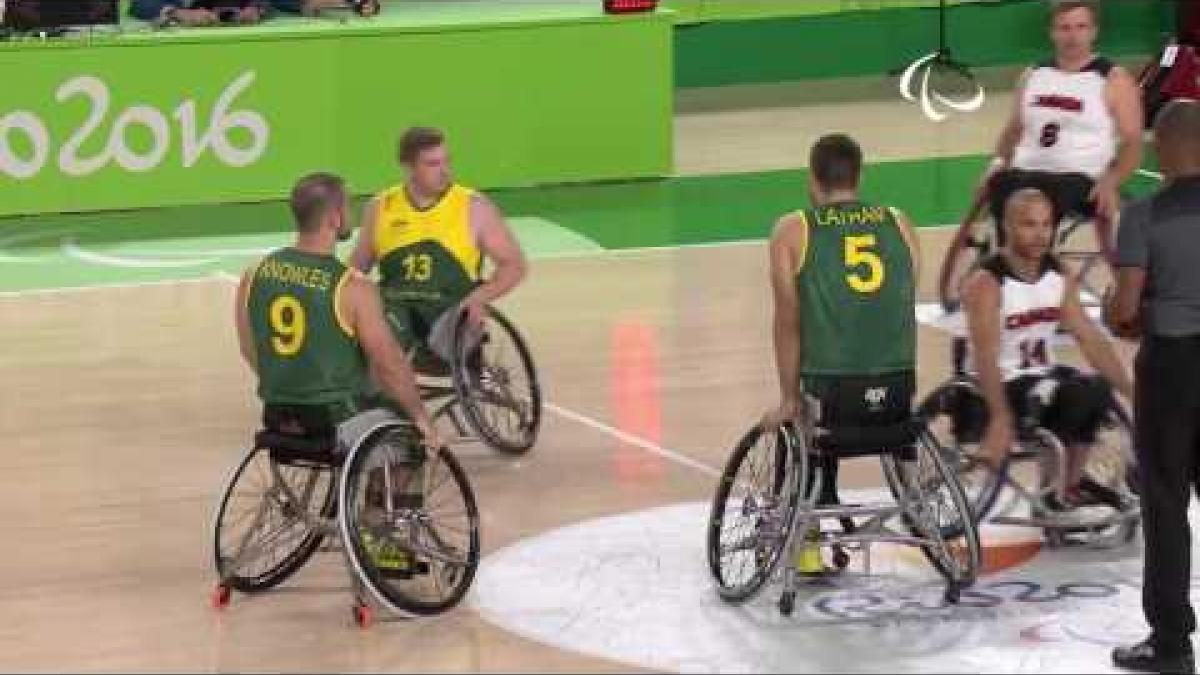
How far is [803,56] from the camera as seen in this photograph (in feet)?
64.1

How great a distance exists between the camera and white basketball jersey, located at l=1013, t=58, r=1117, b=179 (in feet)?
37.3

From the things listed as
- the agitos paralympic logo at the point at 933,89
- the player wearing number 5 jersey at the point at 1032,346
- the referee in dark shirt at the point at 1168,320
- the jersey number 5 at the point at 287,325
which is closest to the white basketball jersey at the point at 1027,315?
the player wearing number 5 jersey at the point at 1032,346

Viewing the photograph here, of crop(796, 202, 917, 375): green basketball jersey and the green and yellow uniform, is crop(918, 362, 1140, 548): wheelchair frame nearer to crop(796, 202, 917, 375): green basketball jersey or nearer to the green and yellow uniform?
crop(796, 202, 917, 375): green basketball jersey

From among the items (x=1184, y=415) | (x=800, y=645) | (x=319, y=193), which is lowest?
(x=800, y=645)

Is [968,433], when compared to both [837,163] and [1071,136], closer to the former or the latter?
[837,163]

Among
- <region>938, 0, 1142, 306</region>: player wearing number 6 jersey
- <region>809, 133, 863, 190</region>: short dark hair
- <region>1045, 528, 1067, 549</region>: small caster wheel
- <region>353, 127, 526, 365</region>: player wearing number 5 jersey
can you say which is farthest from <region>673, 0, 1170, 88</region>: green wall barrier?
<region>809, 133, 863, 190</region>: short dark hair

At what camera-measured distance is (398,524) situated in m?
8.43

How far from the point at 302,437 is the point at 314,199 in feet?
2.33

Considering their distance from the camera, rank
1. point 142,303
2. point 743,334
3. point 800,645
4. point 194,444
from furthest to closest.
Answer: point 142,303
point 743,334
point 194,444
point 800,645

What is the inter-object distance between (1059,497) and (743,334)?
3614mm

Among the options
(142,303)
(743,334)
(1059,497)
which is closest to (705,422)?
(743,334)

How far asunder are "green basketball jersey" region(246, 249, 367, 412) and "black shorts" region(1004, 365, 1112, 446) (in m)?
2.03

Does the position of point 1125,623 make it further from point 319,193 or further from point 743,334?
point 743,334

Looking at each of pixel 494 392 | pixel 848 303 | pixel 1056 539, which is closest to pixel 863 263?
pixel 848 303
